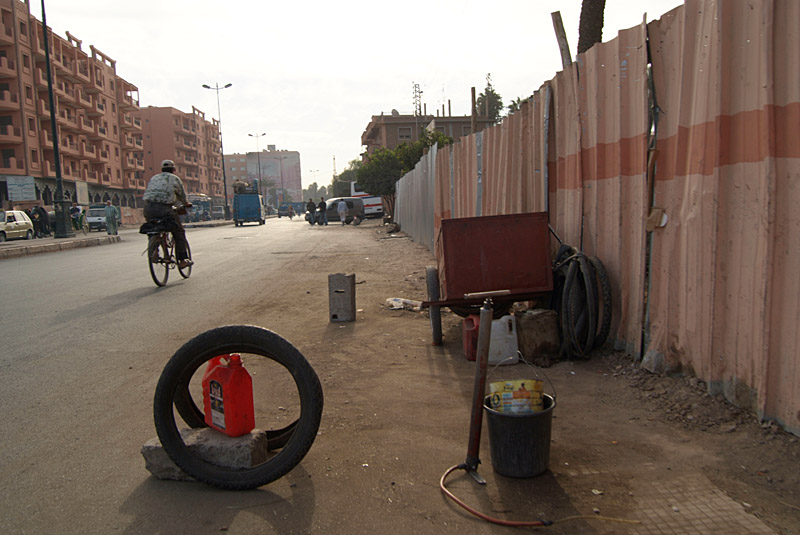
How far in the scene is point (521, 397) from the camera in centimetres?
290

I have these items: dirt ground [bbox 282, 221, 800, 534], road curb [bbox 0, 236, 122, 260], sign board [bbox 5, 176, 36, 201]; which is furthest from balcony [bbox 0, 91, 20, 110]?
dirt ground [bbox 282, 221, 800, 534]

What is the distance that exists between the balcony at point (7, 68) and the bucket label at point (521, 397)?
51989 mm

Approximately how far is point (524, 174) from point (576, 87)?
159 centimetres

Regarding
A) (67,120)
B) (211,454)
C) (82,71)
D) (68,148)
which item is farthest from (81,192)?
(211,454)

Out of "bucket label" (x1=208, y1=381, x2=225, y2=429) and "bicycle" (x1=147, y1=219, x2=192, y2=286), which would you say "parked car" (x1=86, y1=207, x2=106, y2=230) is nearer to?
"bicycle" (x1=147, y1=219, x2=192, y2=286)

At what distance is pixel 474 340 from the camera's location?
4.90 metres

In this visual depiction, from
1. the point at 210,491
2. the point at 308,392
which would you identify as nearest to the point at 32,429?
the point at 210,491

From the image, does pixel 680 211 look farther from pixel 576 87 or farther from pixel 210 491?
pixel 210 491

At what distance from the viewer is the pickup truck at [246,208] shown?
143 ft

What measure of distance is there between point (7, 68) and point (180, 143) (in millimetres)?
49838

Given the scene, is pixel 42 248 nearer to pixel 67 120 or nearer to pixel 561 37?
pixel 561 37

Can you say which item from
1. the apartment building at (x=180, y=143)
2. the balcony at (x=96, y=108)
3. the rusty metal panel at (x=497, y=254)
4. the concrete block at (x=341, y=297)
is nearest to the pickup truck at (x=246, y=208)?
the balcony at (x=96, y=108)

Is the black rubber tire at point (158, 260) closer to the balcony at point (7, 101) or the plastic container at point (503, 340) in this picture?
the plastic container at point (503, 340)

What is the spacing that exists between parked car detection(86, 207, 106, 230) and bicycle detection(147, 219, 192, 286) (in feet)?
111
